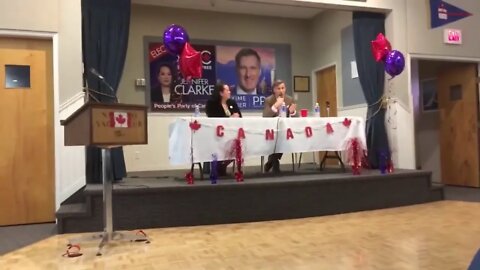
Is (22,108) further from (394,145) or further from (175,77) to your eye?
(394,145)

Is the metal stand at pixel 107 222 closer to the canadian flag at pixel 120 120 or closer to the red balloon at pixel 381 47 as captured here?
the canadian flag at pixel 120 120

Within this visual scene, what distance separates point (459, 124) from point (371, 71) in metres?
1.71

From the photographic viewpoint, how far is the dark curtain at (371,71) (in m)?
5.50

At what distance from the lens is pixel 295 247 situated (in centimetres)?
294

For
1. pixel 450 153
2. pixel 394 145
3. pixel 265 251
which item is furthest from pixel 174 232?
pixel 450 153

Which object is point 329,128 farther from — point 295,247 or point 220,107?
point 295,247

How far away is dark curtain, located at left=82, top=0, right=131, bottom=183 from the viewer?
14.0ft

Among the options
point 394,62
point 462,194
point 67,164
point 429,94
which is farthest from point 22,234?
point 429,94

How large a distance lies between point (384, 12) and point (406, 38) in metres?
0.45

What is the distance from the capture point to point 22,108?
13.4ft

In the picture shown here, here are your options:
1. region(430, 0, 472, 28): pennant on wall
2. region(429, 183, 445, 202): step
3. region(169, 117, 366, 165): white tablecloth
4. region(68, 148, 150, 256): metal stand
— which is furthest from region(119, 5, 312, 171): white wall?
region(68, 148, 150, 256): metal stand

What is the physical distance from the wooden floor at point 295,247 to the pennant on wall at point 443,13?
299 centimetres

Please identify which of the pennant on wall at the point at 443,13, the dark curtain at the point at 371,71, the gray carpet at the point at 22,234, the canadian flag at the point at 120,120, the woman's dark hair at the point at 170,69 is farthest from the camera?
the woman's dark hair at the point at 170,69

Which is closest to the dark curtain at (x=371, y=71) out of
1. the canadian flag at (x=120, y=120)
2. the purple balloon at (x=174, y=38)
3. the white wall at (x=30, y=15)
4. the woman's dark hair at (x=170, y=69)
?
the purple balloon at (x=174, y=38)
